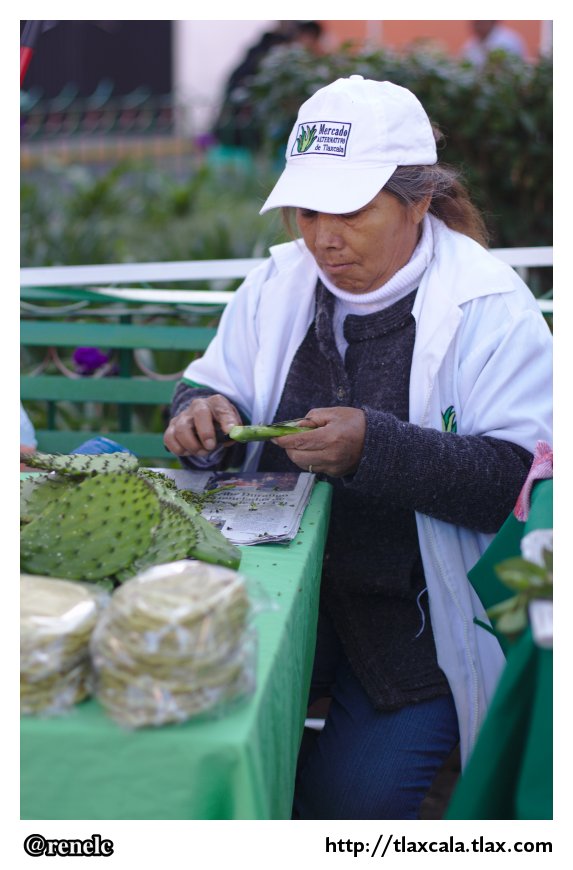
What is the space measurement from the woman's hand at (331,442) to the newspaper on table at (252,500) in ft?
0.36

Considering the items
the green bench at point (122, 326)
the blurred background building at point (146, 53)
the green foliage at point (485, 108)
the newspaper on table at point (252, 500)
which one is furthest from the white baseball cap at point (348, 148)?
the blurred background building at point (146, 53)

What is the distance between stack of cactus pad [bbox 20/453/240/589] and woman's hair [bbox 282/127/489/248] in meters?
0.89

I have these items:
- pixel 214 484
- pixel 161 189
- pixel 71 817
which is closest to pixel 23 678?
pixel 71 817

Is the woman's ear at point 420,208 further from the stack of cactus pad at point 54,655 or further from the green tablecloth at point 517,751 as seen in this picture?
the stack of cactus pad at point 54,655

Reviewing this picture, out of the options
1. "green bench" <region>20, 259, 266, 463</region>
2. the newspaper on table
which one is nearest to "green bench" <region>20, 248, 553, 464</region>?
"green bench" <region>20, 259, 266, 463</region>

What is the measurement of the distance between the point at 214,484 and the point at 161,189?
6321 mm

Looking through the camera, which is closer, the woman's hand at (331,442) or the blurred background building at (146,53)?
the woman's hand at (331,442)

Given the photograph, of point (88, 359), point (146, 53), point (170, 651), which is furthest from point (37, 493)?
point (146, 53)

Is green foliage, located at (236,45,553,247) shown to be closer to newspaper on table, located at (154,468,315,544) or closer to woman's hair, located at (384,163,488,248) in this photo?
woman's hair, located at (384,163,488,248)

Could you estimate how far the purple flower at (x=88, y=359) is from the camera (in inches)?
142

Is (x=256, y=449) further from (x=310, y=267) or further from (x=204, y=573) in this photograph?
(x=204, y=573)

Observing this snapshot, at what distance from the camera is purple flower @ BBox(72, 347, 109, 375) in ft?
11.9

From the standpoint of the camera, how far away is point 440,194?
234 cm

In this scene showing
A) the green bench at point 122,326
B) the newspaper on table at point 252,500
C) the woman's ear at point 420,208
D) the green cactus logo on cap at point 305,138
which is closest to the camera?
the newspaper on table at point 252,500
